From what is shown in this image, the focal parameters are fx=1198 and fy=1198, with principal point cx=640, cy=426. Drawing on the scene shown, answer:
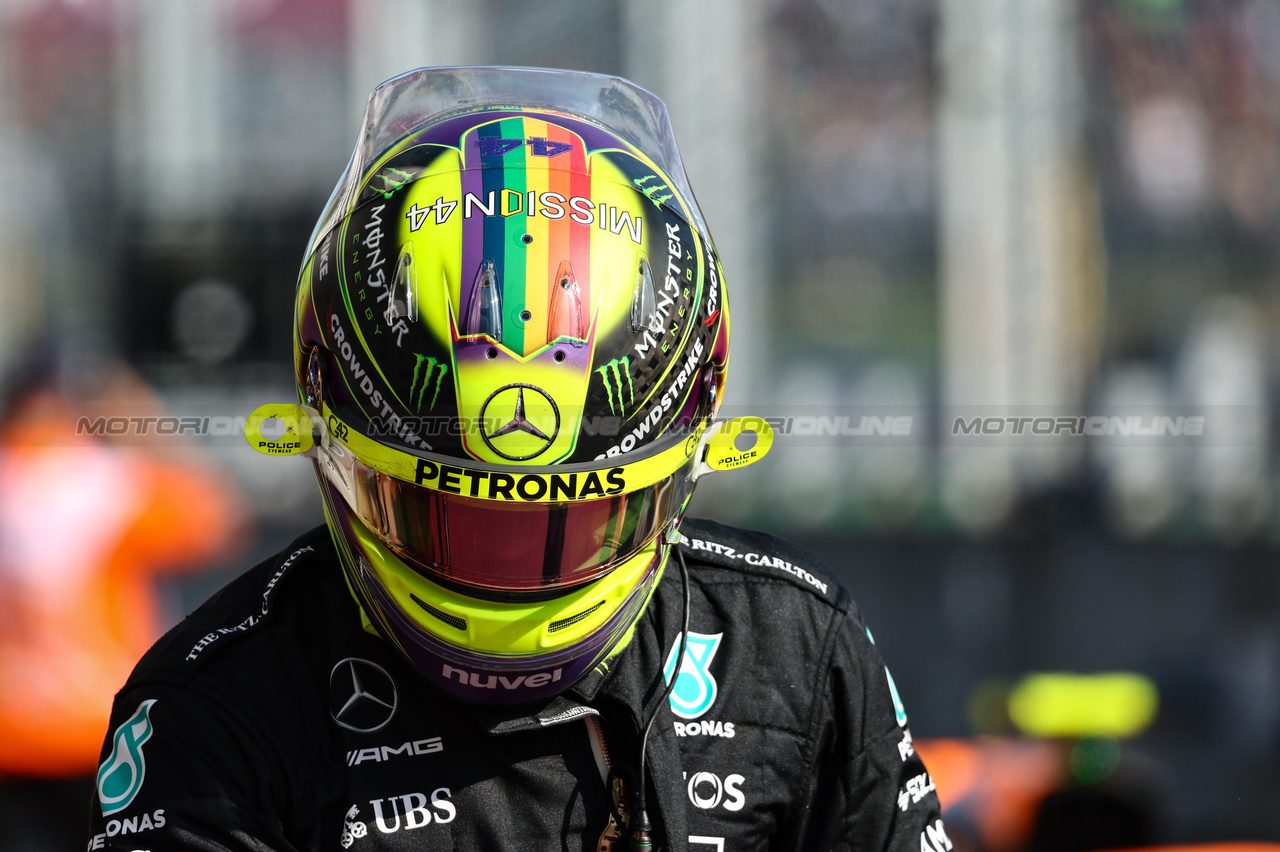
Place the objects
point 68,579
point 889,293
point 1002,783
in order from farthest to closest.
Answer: point 889,293, point 68,579, point 1002,783

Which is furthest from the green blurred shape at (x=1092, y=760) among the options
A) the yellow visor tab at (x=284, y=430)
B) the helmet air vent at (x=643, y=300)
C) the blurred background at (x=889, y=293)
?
the yellow visor tab at (x=284, y=430)

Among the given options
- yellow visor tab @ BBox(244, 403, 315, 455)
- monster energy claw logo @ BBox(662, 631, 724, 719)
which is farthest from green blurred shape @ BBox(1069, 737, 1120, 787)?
yellow visor tab @ BBox(244, 403, 315, 455)

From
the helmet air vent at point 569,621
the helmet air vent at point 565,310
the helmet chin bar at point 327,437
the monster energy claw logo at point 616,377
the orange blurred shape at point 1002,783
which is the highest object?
the helmet air vent at point 565,310

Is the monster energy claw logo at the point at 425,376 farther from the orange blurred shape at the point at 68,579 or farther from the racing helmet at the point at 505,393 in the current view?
the orange blurred shape at the point at 68,579

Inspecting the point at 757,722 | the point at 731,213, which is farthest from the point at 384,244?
the point at 731,213

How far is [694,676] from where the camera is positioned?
1738mm

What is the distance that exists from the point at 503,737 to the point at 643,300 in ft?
1.99

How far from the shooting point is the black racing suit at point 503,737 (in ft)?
4.92

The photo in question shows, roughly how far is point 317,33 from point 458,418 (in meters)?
7.12

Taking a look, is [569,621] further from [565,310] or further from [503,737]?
[565,310]

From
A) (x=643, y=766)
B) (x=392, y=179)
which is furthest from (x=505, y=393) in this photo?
(x=643, y=766)

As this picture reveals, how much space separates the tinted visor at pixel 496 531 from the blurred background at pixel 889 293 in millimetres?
3251

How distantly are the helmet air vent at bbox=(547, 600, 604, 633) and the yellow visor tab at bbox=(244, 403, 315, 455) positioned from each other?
43cm

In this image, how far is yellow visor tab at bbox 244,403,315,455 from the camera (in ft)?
5.46
